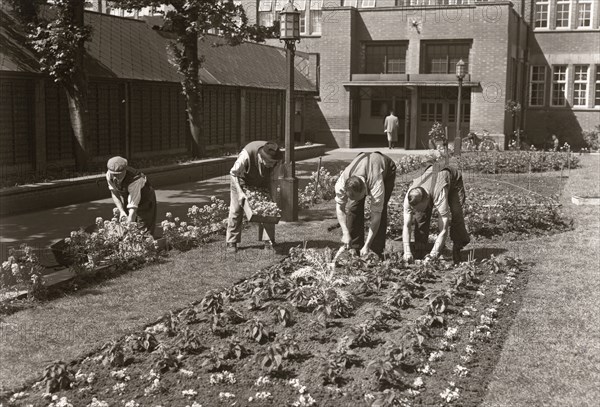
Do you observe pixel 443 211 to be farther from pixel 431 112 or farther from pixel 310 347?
pixel 431 112

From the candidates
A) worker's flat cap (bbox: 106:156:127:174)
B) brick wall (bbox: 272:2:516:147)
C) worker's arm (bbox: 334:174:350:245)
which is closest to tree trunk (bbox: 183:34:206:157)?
worker's flat cap (bbox: 106:156:127:174)

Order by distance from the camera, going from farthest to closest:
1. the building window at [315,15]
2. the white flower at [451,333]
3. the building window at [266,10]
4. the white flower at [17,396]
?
the building window at [266,10] < the building window at [315,15] < the white flower at [451,333] < the white flower at [17,396]

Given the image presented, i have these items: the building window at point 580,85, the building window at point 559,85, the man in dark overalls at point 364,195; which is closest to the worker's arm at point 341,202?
the man in dark overalls at point 364,195

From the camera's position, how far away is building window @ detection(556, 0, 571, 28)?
35.2m

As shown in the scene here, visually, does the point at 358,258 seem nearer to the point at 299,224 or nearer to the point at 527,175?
the point at 299,224

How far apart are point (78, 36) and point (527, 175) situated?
12.8 metres

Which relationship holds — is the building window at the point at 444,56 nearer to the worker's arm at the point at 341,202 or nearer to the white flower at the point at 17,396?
the worker's arm at the point at 341,202

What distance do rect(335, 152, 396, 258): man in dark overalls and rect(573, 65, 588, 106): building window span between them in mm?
28259

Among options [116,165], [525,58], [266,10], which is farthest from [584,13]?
[116,165]

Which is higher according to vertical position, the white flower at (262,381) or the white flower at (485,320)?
the white flower at (485,320)

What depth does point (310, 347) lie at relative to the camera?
712 centimetres

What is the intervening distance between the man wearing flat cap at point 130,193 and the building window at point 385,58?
25.8m

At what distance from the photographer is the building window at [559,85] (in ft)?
117

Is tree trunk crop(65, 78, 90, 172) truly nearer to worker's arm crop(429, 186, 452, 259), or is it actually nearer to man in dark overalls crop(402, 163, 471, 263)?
man in dark overalls crop(402, 163, 471, 263)
